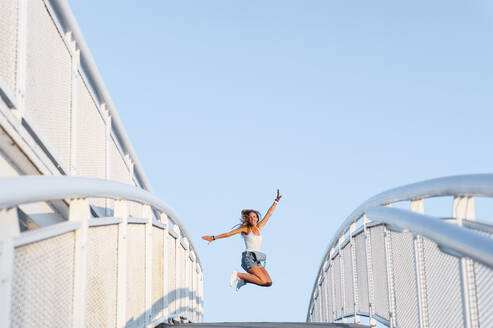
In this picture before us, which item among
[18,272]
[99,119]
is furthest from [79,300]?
[99,119]

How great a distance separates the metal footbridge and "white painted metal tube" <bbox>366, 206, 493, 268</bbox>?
1 centimetres

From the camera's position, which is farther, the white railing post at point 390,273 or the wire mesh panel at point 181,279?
the wire mesh panel at point 181,279

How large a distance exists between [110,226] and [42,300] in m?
1.71

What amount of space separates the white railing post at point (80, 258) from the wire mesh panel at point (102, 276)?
0.84 feet

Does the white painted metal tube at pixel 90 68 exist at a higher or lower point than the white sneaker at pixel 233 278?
higher

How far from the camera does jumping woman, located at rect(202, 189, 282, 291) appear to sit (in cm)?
1201

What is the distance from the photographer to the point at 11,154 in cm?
588

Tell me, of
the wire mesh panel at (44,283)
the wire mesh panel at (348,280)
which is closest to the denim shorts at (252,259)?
the wire mesh panel at (348,280)

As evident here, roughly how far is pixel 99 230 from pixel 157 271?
9.54ft

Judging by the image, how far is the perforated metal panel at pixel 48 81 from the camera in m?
6.49

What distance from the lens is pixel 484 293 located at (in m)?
4.63

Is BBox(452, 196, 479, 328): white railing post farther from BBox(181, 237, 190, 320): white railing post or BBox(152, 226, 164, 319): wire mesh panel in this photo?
BBox(181, 237, 190, 320): white railing post

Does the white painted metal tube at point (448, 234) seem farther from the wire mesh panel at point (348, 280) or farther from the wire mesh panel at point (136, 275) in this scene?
the wire mesh panel at point (348, 280)

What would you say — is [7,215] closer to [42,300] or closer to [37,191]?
[37,191]
